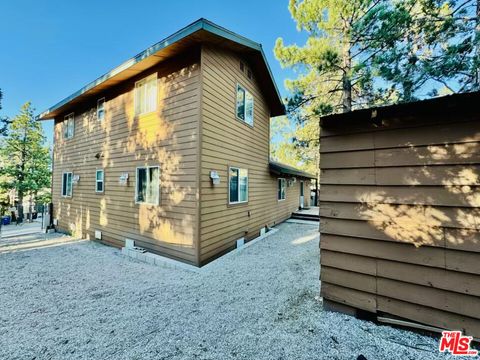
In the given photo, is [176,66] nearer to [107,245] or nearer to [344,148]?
[344,148]

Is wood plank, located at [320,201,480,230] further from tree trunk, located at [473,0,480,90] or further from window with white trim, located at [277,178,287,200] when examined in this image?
window with white trim, located at [277,178,287,200]

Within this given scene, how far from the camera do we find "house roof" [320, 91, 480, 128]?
89.7 inches

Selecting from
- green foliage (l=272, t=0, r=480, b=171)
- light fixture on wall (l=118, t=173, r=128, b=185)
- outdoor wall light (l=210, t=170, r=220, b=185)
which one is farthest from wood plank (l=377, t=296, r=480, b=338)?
green foliage (l=272, t=0, r=480, b=171)

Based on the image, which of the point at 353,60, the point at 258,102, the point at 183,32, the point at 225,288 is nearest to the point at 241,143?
the point at 258,102

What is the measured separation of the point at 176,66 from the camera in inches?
226

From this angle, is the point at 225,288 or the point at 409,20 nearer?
the point at 225,288

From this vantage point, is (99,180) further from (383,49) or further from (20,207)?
(20,207)

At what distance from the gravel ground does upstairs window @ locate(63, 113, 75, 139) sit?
6.00 m

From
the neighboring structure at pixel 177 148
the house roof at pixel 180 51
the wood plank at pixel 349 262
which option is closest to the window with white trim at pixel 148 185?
the neighboring structure at pixel 177 148

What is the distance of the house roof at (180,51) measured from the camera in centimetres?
496

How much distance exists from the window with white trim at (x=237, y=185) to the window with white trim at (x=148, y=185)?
204cm

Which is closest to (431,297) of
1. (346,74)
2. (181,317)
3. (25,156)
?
(181,317)

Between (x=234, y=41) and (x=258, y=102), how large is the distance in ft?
9.93

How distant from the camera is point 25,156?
16.3 m
